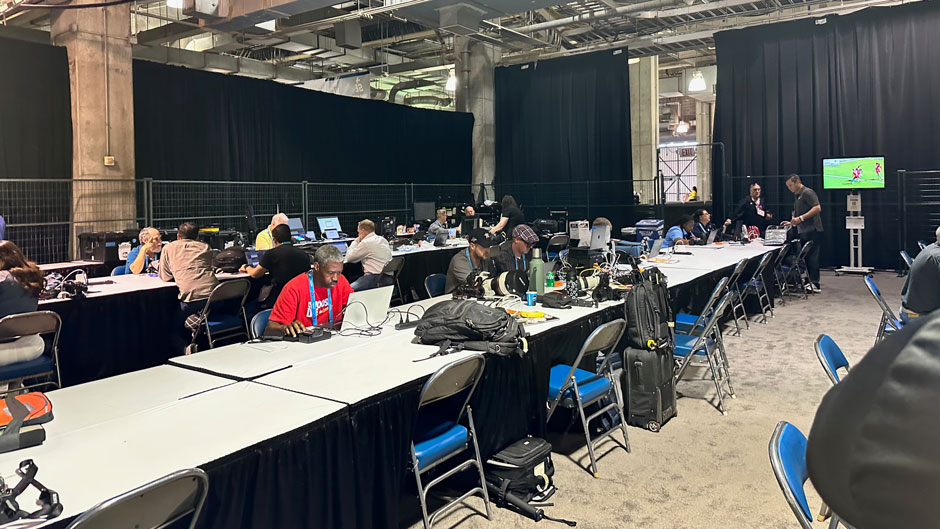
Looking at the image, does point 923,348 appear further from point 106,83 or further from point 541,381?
point 106,83

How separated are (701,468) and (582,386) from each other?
2.34ft

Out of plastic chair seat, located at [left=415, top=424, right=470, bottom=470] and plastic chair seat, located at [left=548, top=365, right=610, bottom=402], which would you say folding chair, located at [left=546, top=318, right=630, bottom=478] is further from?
plastic chair seat, located at [left=415, top=424, right=470, bottom=470]

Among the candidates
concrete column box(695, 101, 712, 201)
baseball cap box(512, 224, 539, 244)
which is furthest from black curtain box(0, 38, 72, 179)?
concrete column box(695, 101, 712, 201)

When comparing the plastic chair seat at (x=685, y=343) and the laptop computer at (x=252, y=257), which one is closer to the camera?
the plastic chair seat at (x=685, y=343)

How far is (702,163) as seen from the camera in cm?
1789

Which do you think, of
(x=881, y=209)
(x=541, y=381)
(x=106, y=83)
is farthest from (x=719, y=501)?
(x=881, y=209)

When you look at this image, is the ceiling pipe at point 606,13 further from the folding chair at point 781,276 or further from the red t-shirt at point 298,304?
the red t-shirt at point 298,304

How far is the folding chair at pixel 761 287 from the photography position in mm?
6848

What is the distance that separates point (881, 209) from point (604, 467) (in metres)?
9.53

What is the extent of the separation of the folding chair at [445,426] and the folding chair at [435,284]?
2245mm

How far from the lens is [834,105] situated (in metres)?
10.9

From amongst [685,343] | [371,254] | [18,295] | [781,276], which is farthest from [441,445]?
[781,276]

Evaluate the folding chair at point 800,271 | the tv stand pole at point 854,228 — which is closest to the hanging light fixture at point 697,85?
the tv stand pole at point 854,228

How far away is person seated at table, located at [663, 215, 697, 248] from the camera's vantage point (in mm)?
8181
